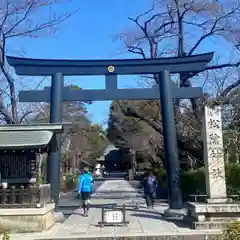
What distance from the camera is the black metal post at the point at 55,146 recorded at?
16.9 meters

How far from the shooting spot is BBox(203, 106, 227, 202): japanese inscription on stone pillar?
14.0m

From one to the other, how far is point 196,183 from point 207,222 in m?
8.74

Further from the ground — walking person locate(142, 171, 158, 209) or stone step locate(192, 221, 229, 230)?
walking person locate(142, 171, 158, 209)

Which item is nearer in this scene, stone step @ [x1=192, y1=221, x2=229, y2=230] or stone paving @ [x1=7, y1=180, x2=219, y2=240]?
stone paving @ [x1=7, y1=180, x2=219, y2=240]

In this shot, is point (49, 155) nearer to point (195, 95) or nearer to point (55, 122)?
point (55, 122)

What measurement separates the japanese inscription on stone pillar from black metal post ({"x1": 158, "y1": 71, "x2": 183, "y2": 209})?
2675 millimetres

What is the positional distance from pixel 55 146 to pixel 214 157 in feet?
19.7

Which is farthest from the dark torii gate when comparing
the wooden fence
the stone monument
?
the wooden fence

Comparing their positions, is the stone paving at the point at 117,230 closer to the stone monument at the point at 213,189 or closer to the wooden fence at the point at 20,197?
the stone monument at the point at 213,189

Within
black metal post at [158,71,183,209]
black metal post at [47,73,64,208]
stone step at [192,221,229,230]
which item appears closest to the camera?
stone step at [192,221,229,230]

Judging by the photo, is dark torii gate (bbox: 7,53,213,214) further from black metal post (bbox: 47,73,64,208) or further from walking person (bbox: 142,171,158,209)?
walking person (bbox: 142,171,158,209)

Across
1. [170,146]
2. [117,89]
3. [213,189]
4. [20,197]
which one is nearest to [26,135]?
[20,197]

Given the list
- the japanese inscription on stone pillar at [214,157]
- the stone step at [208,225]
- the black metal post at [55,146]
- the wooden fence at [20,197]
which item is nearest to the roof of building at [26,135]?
the black metal post at [55,146]

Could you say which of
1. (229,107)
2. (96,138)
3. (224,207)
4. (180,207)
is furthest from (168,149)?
(96,138)
